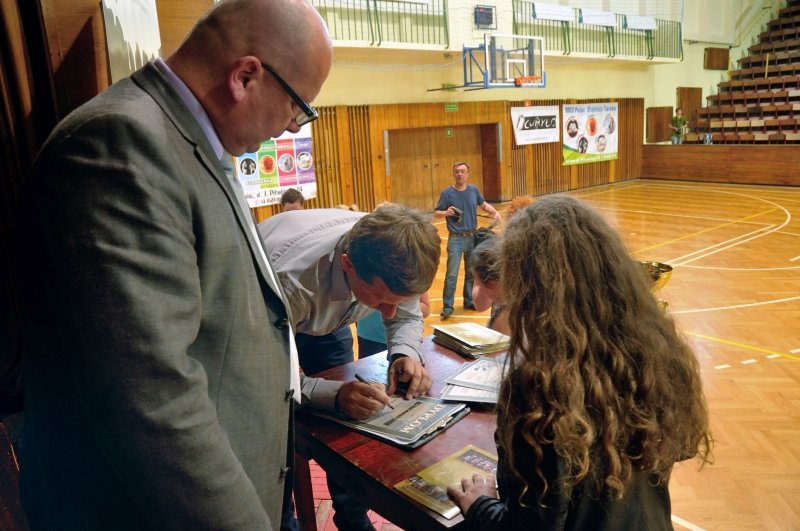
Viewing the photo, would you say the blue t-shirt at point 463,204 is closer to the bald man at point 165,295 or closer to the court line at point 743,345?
the court line at point 743,345

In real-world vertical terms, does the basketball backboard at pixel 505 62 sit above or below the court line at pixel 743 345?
above

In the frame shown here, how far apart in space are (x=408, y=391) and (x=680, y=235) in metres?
8.59

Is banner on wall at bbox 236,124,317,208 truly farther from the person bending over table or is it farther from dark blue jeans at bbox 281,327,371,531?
the person bending over table

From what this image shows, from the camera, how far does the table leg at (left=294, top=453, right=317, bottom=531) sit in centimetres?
216

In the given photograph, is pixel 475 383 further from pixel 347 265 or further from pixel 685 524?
pixel 685 524

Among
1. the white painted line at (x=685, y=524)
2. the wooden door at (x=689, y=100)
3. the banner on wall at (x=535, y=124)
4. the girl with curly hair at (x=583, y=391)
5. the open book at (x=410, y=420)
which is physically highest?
the wooden door at (x=689, y=100)

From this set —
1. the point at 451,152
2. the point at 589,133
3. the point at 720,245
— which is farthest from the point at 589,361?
the point at 589,133

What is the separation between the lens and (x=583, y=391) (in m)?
1.25

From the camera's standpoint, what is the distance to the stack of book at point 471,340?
232 cm

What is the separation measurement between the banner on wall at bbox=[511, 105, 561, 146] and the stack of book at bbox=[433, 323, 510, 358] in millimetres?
12258

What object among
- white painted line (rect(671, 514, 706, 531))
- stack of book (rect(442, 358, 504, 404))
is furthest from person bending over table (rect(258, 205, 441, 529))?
white painted line (rect(671, 514, 706, 531))

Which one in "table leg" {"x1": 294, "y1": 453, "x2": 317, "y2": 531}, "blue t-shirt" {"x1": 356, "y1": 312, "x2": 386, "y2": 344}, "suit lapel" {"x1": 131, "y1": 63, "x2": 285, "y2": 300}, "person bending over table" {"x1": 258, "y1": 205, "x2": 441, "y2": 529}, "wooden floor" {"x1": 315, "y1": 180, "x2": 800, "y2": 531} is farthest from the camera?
"blue t-shirt" {"x1": 356, "y1": 312, "x2": 386, "y2": 344}

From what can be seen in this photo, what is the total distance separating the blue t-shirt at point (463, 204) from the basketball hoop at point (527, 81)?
267 inches

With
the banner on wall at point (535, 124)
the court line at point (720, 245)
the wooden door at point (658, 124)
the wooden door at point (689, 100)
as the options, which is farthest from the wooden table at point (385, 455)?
the wooden door at point (689, 100)
